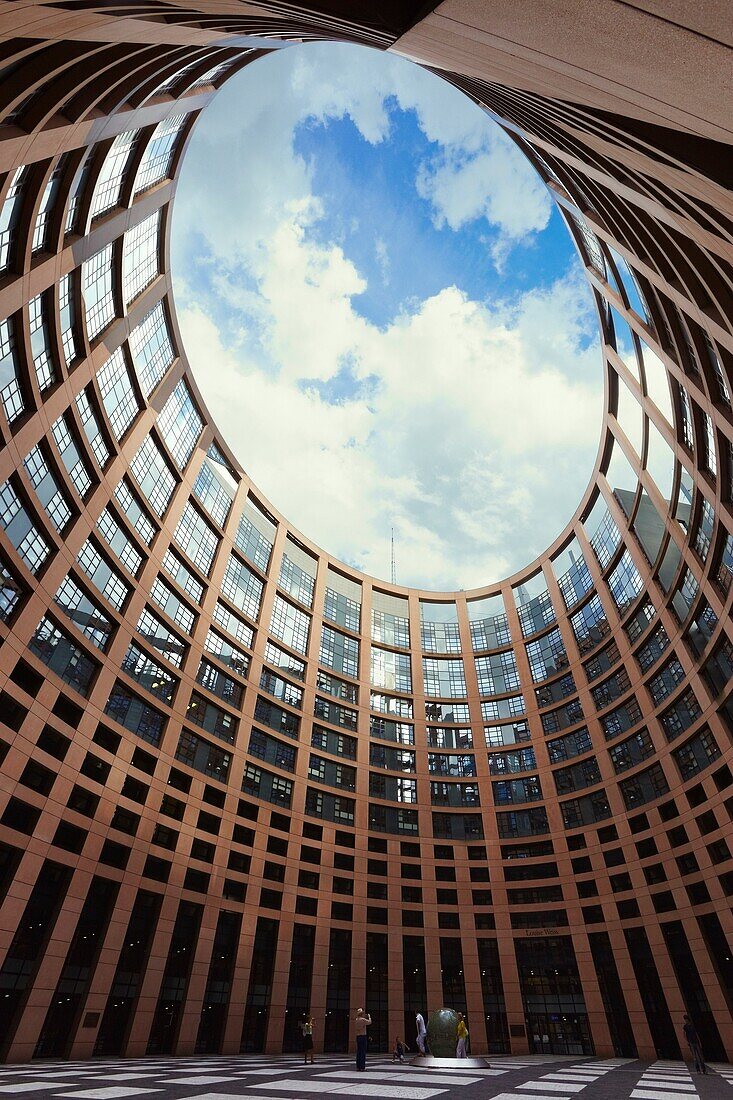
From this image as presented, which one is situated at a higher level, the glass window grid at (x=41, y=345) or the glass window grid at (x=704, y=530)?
the glass window grid at (x=41, y=345)

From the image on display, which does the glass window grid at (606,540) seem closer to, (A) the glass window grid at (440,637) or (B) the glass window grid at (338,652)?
(A) the glass window grid at (440,637)

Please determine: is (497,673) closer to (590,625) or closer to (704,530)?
(590,625)

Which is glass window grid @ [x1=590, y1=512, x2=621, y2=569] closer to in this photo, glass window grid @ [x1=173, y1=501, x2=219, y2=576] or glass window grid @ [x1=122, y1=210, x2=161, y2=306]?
glass window grid @ [x1=173, y1=501, x2=219, y2=576]

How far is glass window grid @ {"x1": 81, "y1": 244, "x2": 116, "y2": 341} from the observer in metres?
35.6

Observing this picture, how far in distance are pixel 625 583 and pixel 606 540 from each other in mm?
5530

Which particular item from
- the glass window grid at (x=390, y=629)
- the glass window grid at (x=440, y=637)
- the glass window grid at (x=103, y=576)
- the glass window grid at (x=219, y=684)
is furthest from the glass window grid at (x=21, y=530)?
the glass window grid at (x=440, y=637)

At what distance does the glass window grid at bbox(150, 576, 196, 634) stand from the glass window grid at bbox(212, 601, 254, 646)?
9.59 feet

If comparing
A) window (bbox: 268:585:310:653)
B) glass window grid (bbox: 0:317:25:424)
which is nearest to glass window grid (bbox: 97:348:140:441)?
glass window grid (bbox: 0:317:25:424)

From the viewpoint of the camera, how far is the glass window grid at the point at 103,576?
37.7m

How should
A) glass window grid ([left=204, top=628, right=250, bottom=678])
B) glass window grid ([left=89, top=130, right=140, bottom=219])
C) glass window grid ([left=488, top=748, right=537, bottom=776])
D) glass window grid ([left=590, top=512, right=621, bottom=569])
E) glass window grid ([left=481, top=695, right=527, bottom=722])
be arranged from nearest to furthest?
glass window grid ([left=89, top=130, right=140, bottom=219]) → glass window grid ([left=204, top=628, right=250, bottom=678]) → glass window grid ([left=590, top=512, right=621, bottom=569]) → glass window grid ([left=488, top=748, right=537, bottom=776]) → glass window grid ([left=481, top=695, right=527, bottom=722])

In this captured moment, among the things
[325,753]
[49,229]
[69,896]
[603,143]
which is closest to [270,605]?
[325,753]

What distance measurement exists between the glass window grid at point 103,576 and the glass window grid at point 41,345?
10310 millimetres

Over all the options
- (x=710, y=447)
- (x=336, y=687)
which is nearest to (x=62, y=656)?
(x=336, y=687)

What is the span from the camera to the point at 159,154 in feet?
130
